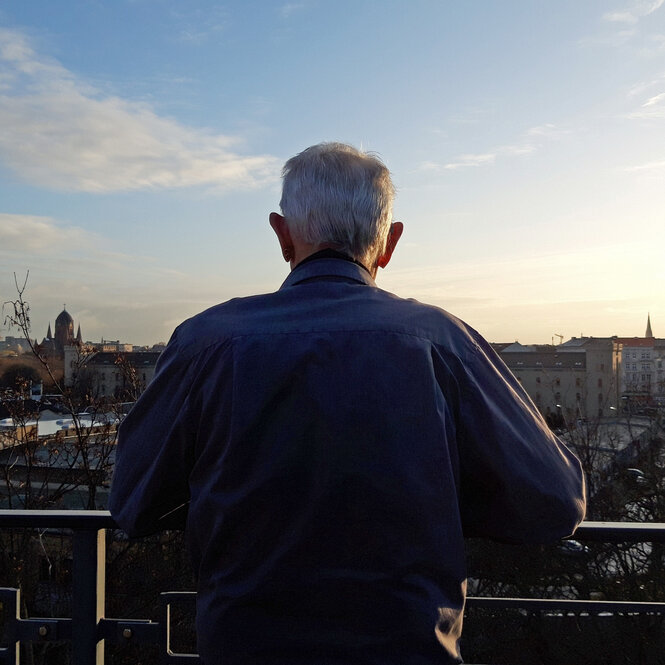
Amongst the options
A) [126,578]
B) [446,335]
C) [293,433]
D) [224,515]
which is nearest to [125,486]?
[224,515]

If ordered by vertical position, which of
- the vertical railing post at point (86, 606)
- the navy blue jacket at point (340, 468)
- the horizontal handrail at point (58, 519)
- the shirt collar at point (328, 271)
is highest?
the shirt collar at point (328, 271)

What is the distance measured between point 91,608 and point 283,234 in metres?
1.17

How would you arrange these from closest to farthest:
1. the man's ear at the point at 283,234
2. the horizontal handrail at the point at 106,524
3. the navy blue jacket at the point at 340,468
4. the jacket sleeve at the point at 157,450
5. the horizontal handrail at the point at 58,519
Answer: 1. the navy blue jacket at the point at 340,468
2. the jacket sleeve at the point at 157,450
3. the man's ear at the point at 283,234
4. the horizontal handrail at the point at 106,524
5. the horizontal handrail at the point at 58,519

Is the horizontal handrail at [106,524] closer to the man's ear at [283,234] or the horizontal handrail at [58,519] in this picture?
the horizontal handrail at [58,519]

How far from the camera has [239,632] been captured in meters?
1.10

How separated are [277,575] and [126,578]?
395 centimetres

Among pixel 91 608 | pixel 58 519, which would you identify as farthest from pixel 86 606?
pixel 58 519

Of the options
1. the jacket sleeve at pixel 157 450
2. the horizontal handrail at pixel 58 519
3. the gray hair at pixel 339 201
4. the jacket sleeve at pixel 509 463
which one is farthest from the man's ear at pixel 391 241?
the horizontal handrail at pixel 58 519

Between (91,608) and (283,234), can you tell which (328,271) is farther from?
(91,608)

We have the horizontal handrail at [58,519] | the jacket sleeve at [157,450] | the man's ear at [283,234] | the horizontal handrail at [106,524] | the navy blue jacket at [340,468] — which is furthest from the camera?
the horizontal handrail at [58,519]

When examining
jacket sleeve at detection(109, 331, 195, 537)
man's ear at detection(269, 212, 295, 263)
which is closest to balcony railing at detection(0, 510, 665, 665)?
jacket sleeve at detection(109, 331, 195, 537)

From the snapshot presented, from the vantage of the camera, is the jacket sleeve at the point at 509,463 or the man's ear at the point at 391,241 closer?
the jacket sleeve at the point at 509,463

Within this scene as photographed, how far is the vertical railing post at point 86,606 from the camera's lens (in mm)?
1864

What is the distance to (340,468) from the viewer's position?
1.07 meters
